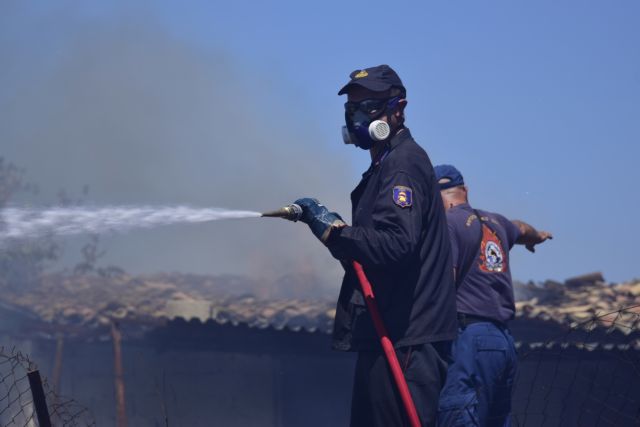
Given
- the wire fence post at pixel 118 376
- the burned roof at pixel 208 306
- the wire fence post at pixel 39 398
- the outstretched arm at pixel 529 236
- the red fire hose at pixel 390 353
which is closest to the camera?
the wire fence post at pixel 39 398

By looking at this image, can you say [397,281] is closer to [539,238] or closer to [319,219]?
[319,219]

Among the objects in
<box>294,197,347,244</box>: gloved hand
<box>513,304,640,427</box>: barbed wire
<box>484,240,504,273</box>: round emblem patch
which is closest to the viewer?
<box>294,197,347,244</box>: gloved hand

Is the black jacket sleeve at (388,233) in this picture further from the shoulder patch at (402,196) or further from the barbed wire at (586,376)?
the barbed wire at (586,376)

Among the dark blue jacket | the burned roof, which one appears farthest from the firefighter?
the burned roof

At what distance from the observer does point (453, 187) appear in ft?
17.3

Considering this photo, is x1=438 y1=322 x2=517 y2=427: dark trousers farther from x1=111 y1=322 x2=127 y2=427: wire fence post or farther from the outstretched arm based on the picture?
x1=111 y1=322 x2=127 y2=427: wire fence post

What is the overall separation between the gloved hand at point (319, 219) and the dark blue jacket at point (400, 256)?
4cm

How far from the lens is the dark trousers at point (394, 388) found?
3.48 m

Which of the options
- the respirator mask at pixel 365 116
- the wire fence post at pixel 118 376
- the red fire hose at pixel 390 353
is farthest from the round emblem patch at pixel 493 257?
the wire fence post at pixel 118 376

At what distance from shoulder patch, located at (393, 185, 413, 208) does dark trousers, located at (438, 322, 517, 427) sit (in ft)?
4.90

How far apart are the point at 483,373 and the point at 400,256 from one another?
1.62m

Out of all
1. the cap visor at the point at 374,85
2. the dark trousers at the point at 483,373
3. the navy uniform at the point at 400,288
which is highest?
the cap visor at the point at 374,85

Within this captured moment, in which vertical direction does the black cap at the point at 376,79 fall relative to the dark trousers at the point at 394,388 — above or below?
above

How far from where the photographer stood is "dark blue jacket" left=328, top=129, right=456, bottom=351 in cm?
347
